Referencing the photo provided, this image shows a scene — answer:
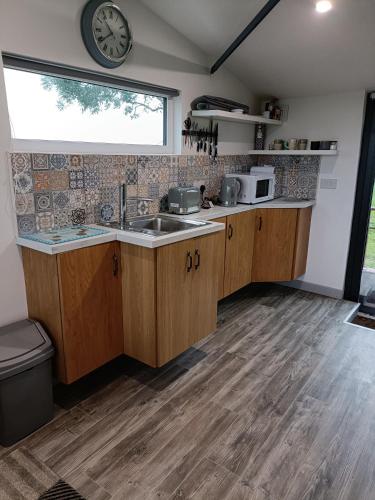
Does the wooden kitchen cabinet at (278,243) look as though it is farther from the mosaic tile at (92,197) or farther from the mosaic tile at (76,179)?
the mosaic tile at (76,179)

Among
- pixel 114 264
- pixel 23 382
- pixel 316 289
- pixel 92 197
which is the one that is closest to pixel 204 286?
pixel 114 264

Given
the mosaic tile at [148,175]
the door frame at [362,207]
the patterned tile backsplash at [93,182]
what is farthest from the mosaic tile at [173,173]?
the door frame at [362,207]

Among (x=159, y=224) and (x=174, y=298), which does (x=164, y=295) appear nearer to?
(x=174, y=298)

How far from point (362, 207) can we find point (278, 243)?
2.87ft

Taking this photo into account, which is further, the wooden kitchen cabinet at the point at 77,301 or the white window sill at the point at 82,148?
the white window sill at the point at 82,148

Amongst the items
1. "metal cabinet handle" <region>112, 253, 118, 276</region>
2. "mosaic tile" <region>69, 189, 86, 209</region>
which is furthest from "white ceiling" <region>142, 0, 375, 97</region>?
"metal cabinet handle" <region>112, 253, 118, 276</region>

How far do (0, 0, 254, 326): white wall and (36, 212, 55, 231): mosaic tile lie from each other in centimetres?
14

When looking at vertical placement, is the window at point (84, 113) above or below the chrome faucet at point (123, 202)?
above

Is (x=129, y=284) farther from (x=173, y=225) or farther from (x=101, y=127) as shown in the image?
(x=101, y=127)

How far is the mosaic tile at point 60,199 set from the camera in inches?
84.2

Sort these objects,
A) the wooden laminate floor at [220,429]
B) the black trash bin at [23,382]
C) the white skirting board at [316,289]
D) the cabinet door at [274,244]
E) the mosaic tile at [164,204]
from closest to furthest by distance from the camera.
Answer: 1. the wooden laminate floor at [220,429]
2. the black trash bin at [23,382]
3. the mosaic tile at [164,204]
4. the cabinet door at [274,244]
5. the white skirting board at [316,289]

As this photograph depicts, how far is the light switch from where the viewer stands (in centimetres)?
350

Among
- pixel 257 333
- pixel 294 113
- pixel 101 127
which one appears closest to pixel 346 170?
pixel 294 113

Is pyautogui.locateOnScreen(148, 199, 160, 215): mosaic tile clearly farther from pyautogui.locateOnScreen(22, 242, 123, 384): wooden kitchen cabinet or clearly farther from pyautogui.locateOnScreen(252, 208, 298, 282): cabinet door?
pyautogui.locateOnScreen(252, 208, 298, 282): cabinet door
